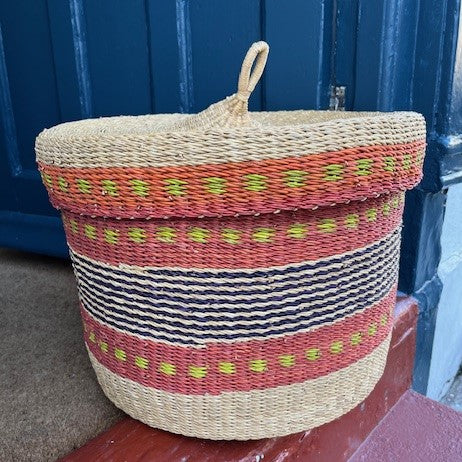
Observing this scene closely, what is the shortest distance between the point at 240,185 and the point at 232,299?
129 mm

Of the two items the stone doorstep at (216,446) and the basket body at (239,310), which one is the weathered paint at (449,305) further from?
the basket body at (239,310)

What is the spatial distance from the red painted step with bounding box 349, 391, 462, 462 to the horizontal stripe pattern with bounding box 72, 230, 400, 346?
1.31ft

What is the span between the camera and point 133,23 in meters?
1.06

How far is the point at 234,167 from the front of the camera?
487mm

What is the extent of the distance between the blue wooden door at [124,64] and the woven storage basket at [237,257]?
0.97 feet

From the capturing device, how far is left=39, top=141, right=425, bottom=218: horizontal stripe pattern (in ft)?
1.61

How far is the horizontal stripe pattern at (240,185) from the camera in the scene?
49 cm

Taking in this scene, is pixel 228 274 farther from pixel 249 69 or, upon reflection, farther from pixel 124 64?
pixel 124 64

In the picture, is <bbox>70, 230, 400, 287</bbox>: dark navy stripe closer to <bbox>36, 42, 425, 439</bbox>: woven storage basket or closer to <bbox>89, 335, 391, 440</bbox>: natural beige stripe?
<bbox>36, 42, 425, 439</bbox>: woven storage basket

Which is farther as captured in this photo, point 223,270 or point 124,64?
point 124,64

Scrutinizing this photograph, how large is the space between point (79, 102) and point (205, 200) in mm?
785

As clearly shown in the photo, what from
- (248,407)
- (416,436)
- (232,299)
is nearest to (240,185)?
(232,299)

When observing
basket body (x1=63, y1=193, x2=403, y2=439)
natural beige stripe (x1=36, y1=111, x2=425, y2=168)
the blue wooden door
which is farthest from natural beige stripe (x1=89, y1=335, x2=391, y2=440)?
the blue wooden door

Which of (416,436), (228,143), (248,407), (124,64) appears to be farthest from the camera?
(124,64)
